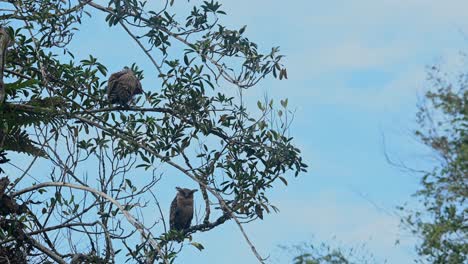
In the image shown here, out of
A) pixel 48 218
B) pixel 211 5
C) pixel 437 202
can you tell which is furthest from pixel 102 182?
pixel 437 202

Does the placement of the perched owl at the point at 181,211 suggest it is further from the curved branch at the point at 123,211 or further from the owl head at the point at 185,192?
the curved branch at the point at 123,211

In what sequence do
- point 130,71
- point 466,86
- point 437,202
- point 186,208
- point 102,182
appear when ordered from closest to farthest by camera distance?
1. point 102,182
2. point 130,71
3. point 186,208
4. point 437,202
5. point 466,86

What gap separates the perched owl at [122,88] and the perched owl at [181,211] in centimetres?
171

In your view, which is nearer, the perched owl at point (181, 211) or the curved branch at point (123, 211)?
the curved branch at point (123, 211)

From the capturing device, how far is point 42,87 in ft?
29.1

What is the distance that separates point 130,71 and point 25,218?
5.93 feet

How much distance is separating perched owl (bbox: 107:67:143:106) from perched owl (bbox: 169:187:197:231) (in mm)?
1714

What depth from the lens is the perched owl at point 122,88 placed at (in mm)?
8584

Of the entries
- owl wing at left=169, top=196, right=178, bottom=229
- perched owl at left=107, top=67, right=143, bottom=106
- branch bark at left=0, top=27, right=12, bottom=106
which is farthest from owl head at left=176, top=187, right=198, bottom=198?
branch bark at left=0, top=27, right=12, bottom=106

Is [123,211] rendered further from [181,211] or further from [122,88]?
[181,211]

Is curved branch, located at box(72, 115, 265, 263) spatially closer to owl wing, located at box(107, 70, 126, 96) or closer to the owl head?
owl wing, located at box(107, 70, 126, 96)

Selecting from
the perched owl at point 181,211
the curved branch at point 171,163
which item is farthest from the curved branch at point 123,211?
the perched owl at point 181,211

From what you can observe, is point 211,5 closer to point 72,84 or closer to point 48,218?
point 72,84

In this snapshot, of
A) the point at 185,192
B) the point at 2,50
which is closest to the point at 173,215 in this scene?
the point at 185,192
